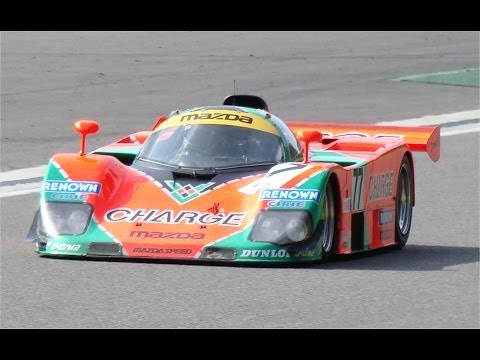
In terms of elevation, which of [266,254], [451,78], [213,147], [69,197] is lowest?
[266,254]

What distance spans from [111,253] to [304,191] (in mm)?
1269

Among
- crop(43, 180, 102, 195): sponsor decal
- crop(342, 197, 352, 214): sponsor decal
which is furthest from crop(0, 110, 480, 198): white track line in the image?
crop(342, 197, 352, 214): sponsor decal

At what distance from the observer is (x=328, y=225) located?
10.2 meters

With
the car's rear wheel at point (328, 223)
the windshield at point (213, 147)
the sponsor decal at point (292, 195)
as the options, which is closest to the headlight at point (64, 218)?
the windshield at point (213, 147)

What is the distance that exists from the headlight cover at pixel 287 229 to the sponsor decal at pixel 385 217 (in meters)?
1.38

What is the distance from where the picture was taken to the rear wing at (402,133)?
12.5m

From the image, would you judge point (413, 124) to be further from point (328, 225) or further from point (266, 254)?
point (266, 254)

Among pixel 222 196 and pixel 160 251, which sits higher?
pixel 222 196

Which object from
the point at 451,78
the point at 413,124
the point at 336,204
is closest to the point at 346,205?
the point at 336,204

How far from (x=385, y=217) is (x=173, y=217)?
187cm

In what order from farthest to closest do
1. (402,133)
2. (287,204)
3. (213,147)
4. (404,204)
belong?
(402,133)
(404,204)
(213,147)
(287,204)

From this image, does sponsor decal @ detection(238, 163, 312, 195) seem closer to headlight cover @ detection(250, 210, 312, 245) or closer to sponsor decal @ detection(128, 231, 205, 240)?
headlight cover @ detection(250, 210, 312, 245)
